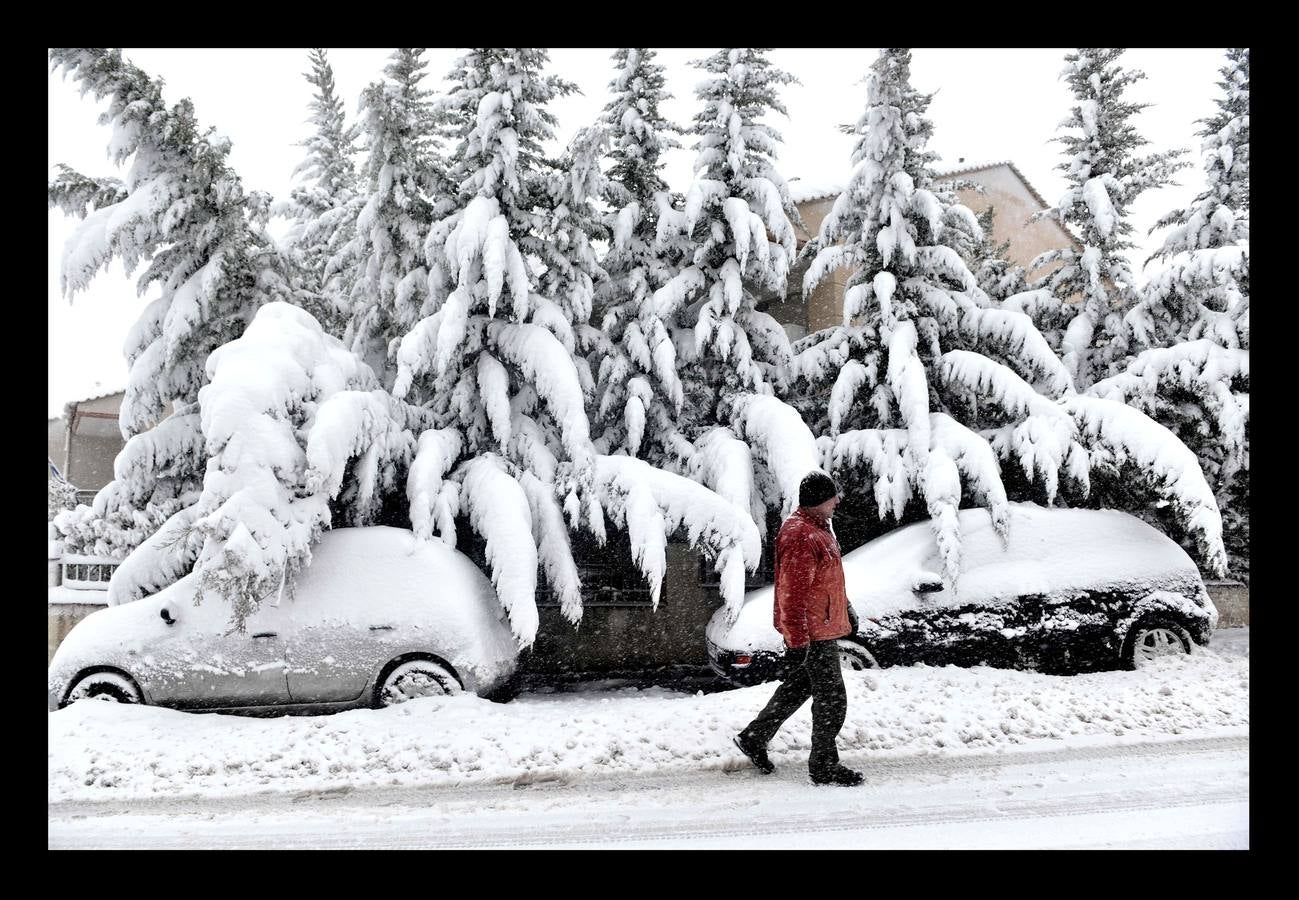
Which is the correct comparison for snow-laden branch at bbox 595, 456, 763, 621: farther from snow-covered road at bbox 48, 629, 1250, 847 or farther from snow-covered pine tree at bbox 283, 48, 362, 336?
snow-covered pine tree at bbox 283, 48, 362, 336

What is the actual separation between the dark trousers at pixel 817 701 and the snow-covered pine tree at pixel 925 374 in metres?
3.81

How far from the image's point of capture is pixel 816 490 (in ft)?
15.4

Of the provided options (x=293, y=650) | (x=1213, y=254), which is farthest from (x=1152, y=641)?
(x=293, y=650)

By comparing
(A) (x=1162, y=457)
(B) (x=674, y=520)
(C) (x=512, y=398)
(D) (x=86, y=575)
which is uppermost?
(C) (x=512, y=398)

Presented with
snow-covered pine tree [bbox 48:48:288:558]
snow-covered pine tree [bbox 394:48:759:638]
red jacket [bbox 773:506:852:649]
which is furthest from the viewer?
snow-covered pine tree [bbox 48:48:288:558]

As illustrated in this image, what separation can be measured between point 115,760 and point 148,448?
4287 millimetres

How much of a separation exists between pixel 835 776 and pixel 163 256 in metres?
8.80

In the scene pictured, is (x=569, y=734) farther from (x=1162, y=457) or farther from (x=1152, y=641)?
(x=1162, y=457)

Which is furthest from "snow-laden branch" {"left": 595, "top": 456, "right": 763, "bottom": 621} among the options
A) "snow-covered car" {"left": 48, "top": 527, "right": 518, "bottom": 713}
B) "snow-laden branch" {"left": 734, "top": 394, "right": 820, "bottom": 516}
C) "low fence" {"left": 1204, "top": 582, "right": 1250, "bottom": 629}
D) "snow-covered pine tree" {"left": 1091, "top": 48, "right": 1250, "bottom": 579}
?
"low fence" {"left": 1204, "top": 582, "right": 1250, "bottom": 629}

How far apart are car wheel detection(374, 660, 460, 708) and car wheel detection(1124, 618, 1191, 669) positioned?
5.97 meters

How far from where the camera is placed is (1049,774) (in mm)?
4934

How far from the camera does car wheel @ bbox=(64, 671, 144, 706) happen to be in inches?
236

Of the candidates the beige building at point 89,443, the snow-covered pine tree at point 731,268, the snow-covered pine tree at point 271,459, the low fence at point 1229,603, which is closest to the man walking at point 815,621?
the snow-covered pine tree at point 271,459
